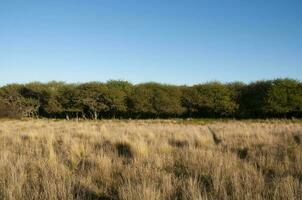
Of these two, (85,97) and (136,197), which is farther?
(85,97)

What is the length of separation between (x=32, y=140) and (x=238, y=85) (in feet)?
163

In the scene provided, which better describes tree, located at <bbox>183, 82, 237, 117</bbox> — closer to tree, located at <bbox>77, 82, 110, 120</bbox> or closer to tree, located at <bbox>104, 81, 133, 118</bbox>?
tree, located at <bbox>104, 81, 133, 118</bbox>

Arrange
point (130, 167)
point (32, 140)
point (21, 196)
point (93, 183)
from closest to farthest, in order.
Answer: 1. point (21, 196)
2. point (93, 183)
3. point (130, 167)
4. point (32, 140)

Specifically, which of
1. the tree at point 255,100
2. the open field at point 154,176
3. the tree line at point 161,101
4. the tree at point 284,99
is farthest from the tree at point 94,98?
the open field at point 154,176

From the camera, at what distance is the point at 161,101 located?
57781 millimetres

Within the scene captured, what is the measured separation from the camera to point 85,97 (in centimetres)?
6019

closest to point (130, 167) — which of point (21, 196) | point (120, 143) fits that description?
point (21, 196)

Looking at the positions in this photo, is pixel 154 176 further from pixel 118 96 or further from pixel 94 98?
pixel 94 98

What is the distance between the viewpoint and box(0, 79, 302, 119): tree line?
54.1 metres

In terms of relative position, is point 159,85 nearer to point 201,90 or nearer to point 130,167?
point 201,90

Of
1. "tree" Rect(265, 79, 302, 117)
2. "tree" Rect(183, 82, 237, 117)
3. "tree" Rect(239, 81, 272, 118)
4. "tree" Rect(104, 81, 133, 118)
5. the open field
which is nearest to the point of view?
the open field

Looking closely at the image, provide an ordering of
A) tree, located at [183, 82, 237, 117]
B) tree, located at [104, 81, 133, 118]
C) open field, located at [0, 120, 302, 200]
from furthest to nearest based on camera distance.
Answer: tree, located at [104, 81, 133, 118]
tree, located at [183, 82, 237, 117]
open field, located at [0, 120, 302, 200]

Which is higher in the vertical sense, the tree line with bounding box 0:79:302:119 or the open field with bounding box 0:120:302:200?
the tree line with bounding box 0:79:302:119

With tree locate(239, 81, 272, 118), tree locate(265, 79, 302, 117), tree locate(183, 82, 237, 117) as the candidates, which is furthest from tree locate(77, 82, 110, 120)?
tree locate(265, 79, 302, 117)
